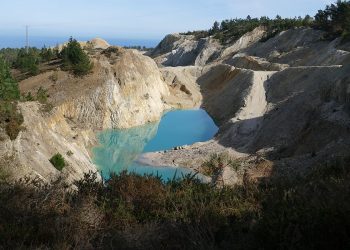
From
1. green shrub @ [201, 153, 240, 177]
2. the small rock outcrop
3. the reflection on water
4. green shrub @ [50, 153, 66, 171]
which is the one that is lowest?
the reflection on water

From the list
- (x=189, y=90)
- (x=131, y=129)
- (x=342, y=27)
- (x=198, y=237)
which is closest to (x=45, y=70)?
(x=131, y=129)

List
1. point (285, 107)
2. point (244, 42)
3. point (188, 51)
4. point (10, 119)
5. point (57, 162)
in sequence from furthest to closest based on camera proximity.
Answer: point (188, 51) < point (244, 42) < point (285, 107) < point (57, 162) < point (10, 119)

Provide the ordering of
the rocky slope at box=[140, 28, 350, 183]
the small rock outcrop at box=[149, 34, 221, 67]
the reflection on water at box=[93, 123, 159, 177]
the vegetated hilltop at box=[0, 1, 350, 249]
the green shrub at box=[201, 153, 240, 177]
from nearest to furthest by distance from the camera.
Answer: the vegetated hilltop at box=[0, 1, 350, 249] → the rocky slope at box=[140, 28, 350, 183] → the green shrub at box=[201, 153, 240, 177] → the reflection on water at box=[93, 123, 159, 177] → the small rock outcrop at box=[149, 34, 221, 67]

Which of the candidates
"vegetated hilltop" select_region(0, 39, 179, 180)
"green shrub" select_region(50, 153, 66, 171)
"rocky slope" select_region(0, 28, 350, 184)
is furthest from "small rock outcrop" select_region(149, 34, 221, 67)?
"green shrub" select_region(50, 153, 66, 171)

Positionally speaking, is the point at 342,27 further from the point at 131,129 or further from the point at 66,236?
the point at 66,236

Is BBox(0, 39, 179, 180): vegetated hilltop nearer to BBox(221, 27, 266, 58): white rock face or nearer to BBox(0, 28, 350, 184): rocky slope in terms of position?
BBox(0, 28, 350, 184): rocky slope

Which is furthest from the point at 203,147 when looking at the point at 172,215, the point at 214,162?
the point at 172,215

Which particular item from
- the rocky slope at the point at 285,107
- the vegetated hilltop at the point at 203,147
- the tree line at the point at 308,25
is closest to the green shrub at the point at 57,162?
the vegetated hilltop at the point at 203,147

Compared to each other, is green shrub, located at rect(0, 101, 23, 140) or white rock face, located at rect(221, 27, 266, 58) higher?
white rock face, located at rect(221, 27, 266, 58)

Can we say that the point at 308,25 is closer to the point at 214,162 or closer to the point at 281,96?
the point at 281,96
